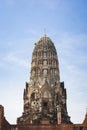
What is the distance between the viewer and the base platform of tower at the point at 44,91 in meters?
70.1

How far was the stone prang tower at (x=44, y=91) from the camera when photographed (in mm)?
70188

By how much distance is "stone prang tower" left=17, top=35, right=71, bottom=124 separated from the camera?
7019cm

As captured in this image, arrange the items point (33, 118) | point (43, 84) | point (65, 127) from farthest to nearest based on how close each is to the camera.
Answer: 1. point (43, 84)
2. point (33, 118)
3. point (65, 127)

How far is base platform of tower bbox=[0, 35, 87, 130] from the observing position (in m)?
70.1

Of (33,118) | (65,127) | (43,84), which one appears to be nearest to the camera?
(65,127)

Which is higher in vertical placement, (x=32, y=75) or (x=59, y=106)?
(x=32, y=75)

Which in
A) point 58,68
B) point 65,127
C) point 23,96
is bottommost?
point 65,127

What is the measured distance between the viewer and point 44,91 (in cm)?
7381

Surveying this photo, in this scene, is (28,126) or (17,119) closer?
(28,126)

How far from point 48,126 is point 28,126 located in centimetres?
321

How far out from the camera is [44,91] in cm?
7381

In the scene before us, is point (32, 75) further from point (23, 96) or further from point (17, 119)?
point (17, 119)

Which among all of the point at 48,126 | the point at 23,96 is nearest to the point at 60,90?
the point at 23,96

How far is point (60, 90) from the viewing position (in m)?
75.4
